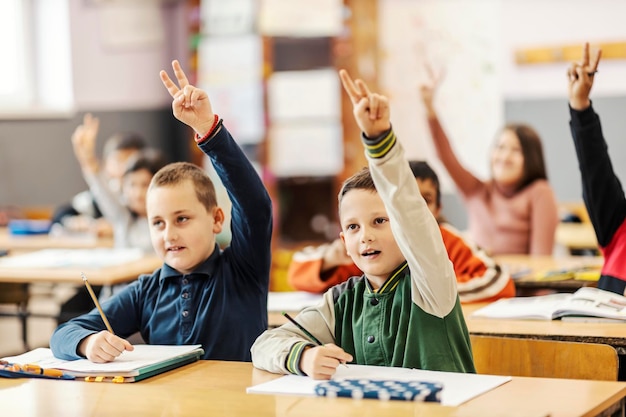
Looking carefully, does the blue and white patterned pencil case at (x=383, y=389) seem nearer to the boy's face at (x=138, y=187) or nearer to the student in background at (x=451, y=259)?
the student in background at (x=451, y=259)

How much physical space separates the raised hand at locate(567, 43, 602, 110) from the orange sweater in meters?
0.54

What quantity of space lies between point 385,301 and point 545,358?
0.40 metres

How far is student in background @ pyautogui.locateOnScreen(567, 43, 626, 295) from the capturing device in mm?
2748

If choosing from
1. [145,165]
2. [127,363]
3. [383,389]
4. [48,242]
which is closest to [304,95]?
[145,165]

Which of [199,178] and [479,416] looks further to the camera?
[199,178]

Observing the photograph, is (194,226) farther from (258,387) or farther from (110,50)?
(110,50)

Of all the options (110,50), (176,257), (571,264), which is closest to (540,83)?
(571,264)

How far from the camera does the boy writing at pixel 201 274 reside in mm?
2281

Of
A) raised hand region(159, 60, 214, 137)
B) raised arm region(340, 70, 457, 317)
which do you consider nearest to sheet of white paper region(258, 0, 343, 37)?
Answer: raised hand region(159, 60, 214, 137)

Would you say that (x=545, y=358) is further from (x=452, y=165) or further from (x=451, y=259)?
(x=452, y=165)

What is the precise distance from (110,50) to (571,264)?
4314 millimetres

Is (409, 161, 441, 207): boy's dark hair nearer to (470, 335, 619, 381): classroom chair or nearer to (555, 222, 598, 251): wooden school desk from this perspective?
(470, 335, 619, 381): classroom chair

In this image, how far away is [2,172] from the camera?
6.12 m

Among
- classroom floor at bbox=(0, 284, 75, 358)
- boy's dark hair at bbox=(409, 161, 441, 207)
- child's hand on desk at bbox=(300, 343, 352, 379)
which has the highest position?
boy's dark hair at bbox=(409, 161, 441, 207)
